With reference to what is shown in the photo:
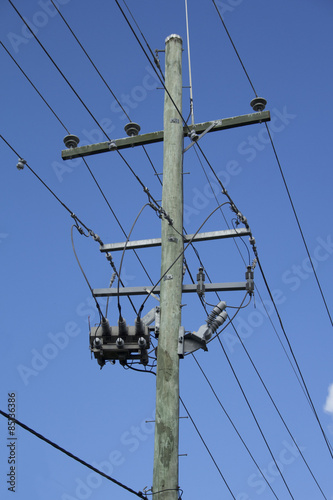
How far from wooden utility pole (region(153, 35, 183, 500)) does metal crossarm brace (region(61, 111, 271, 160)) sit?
0.40 m

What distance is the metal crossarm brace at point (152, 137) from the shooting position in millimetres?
9852

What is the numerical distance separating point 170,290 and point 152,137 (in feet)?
8.59

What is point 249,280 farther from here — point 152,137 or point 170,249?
point 152,137

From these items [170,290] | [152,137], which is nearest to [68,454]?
[170,290]

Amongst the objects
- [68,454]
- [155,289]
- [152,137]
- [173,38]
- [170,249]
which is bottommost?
[68,454]

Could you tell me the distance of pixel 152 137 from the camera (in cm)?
988

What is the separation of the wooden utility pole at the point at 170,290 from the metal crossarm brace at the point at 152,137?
0.40 m

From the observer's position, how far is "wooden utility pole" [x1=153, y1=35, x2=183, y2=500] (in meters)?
7.22

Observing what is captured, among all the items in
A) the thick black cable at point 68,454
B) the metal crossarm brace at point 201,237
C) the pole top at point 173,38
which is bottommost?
the thick black cable at point 68,454

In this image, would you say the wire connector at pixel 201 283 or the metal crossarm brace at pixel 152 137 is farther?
the metal crossarm brace at pixel 152 137

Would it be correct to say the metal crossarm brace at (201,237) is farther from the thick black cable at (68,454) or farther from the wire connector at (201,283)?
the thick black cable at (68,454)

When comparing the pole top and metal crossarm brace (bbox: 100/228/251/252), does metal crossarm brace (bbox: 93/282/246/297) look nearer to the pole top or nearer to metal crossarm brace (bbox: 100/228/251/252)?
metal crossarm brace (bbox: 100/228/251/252)

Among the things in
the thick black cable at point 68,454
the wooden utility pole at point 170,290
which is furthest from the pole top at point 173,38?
the thick black cable at point 68,454

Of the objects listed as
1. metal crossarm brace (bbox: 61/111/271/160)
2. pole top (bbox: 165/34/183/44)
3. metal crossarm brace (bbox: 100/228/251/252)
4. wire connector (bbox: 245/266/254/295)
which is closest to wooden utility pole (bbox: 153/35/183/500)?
pole top (bbox: 165/34/183/44)
